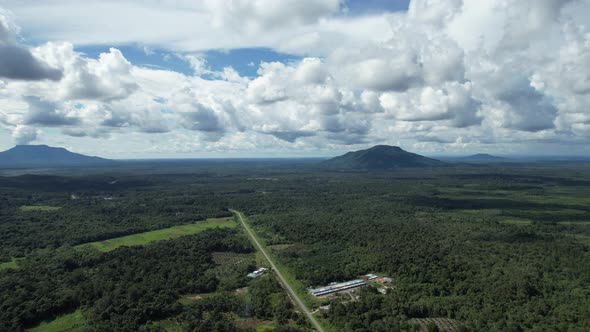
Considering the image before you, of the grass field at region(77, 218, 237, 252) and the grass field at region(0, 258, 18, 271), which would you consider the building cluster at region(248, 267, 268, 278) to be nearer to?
the grass field at region(77, 218, 237, 252)

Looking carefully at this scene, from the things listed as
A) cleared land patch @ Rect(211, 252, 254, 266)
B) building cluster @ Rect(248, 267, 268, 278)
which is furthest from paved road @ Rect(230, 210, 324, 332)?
cleared land patch @ Rect(211, 252, 254, 266)

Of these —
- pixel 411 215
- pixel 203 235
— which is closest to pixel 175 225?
pixel 203 235

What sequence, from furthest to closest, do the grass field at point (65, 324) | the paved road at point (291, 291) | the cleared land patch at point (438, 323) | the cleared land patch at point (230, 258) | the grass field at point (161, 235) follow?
the grass field at point (161, 235) → the cleared land patch at point (230, 258) → the paved road at point (291, 291) → the grass field at point (65, 324) → the cleared land patch at point (438, 323)

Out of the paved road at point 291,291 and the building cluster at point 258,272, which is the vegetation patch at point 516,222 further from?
the building cluster at point 258,272

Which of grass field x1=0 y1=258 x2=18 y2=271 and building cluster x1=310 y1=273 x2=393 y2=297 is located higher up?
grass field x1=0 y1=258 x2=18 y2=271

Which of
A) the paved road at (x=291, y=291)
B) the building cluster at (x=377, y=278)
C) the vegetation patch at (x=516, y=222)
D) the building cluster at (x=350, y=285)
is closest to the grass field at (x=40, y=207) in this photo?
the paved road at (x=291, y=291)

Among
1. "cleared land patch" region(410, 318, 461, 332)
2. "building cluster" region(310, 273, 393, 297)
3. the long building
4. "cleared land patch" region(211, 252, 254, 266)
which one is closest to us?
"cleared land patch" region(410, 318, 461, 332)
